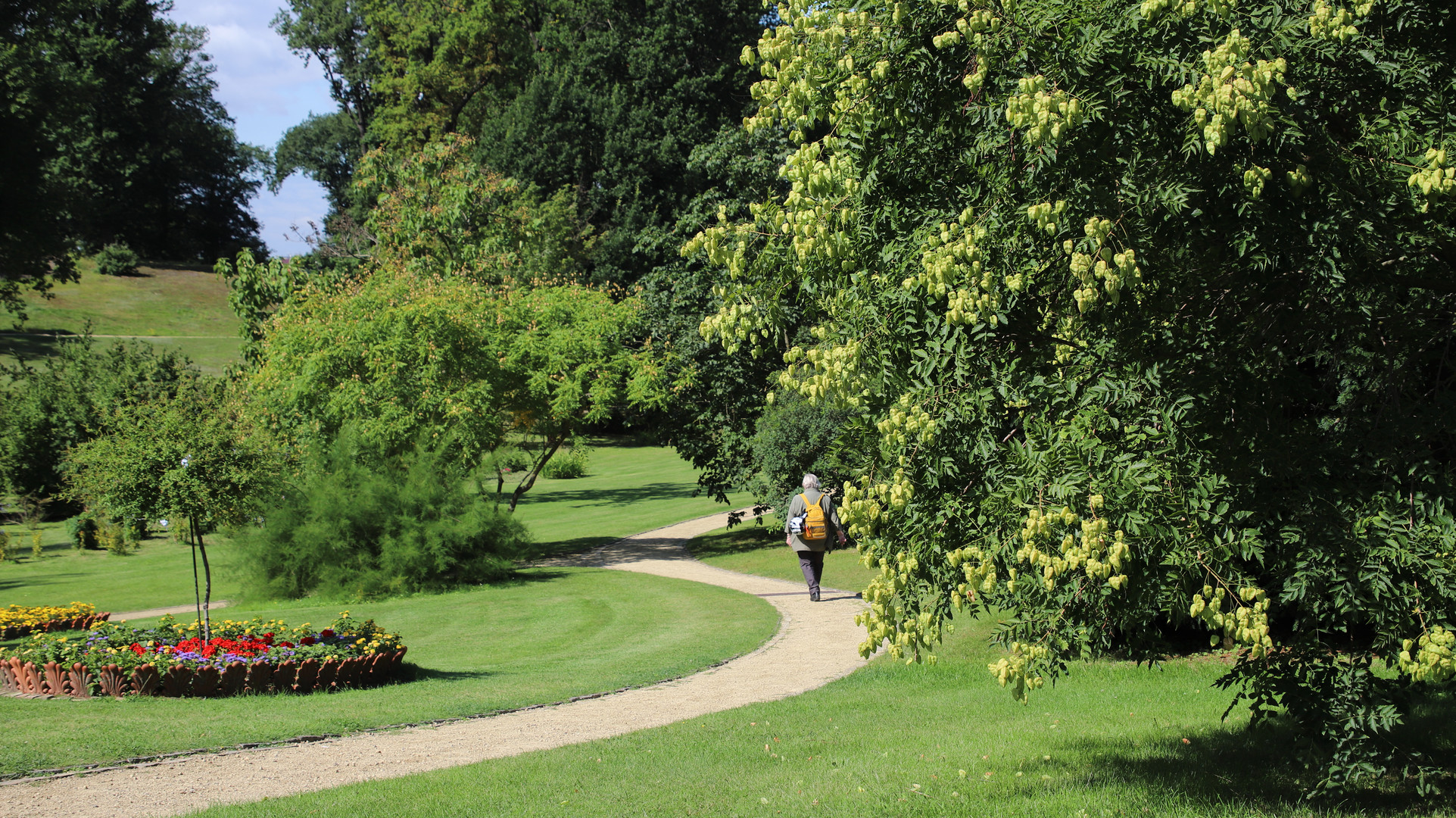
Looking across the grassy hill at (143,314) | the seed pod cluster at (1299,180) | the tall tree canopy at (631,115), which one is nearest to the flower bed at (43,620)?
the seed pod cluster at (1299,180)

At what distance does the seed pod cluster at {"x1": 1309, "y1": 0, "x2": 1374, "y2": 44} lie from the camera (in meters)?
4.34

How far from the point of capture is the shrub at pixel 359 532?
1775cm

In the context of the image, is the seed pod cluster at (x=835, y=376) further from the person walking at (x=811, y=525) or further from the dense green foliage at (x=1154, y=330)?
the person walking at (x=811, y=525)

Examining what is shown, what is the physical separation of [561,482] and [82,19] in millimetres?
40613

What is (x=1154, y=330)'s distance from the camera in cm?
510

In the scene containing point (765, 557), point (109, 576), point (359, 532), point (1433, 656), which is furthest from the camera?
point (109, 576)

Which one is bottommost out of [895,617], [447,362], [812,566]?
[812,566]

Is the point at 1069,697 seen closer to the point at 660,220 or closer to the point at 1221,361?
the point at 1221,361

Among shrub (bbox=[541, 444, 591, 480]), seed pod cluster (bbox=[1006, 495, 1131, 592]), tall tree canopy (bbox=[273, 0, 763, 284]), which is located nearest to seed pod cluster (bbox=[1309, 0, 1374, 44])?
seed pod cluster (bbox=[1006, 495, 1131, 592])

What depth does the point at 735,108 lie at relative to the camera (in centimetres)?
4334

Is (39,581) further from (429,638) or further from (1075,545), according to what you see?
(1075,545)

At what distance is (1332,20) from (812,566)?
1199cm

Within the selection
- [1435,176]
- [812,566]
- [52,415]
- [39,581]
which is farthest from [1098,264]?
[52,415]

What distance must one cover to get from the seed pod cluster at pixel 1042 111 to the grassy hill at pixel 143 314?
50.2m
